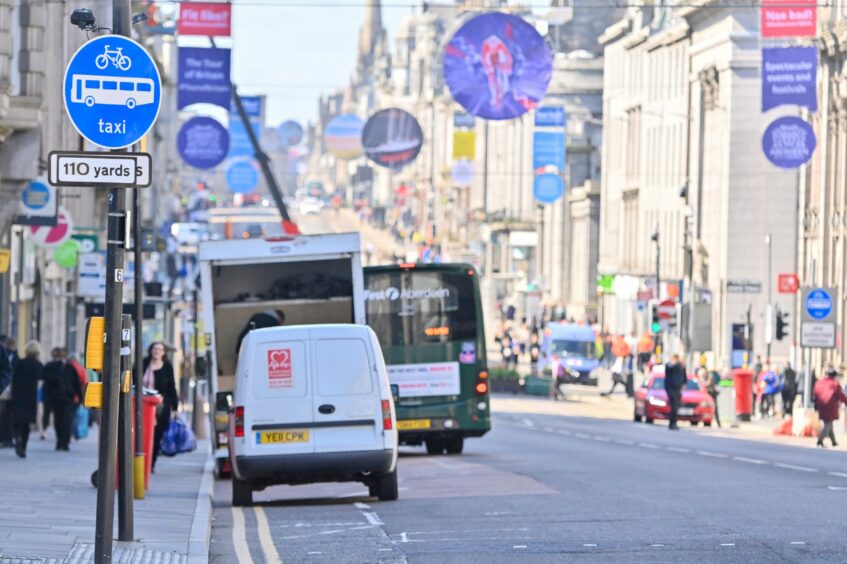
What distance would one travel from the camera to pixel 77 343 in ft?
181

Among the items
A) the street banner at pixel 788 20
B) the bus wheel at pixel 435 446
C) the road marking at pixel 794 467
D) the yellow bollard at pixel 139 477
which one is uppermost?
the street banner at pixel 788 20

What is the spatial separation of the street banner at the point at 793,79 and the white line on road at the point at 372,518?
22.8 metres

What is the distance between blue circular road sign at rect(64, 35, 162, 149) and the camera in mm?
13219

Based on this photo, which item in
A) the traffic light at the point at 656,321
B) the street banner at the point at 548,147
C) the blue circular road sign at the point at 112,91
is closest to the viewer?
the blue circular road sign at the point at 112,91

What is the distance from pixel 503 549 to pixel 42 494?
718cm

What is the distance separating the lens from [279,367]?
2122cm

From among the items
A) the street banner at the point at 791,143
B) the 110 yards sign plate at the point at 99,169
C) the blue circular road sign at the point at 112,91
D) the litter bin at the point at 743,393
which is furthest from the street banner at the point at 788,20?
the 110 yards sign plate at the point at 99,169

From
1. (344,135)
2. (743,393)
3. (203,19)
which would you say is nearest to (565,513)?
(203,19)

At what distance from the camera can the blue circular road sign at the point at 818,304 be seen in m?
44.1

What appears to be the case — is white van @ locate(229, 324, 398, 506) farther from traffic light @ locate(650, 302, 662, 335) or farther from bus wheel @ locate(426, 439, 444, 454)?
traffic light @ locate(650, 302, 662, 335)

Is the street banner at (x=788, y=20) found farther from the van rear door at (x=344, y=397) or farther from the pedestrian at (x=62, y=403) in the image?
the van rear door at (x=344, y=397)

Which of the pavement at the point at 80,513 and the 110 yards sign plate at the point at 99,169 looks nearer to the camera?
the 110 yards sign plate at the point at 99,169

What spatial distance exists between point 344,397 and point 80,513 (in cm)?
326

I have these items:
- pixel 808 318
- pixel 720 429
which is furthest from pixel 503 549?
pixel 720 429
